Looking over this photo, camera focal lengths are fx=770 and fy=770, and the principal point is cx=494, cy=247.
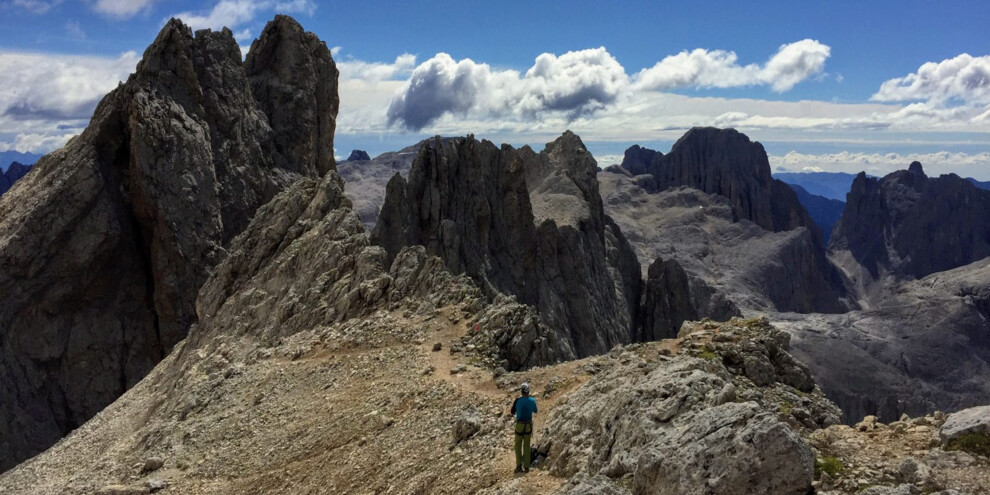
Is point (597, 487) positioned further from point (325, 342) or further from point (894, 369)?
point (894, 369)

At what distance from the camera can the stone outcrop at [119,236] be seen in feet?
231

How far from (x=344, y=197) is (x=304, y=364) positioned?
64.5ft

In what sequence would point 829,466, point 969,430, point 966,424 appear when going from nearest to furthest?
1. point 829,466
2. point 969,430
3. point 966,424

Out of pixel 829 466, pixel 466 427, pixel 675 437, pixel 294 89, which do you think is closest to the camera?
pixel 829 466

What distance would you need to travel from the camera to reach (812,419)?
21203mm

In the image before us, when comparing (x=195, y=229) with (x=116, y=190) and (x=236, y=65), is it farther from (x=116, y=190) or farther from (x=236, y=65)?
(x=236, y=65)

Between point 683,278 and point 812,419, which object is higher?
point 812,419

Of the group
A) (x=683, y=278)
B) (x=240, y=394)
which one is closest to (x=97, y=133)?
(x=240, y=394)

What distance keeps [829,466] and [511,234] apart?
89322 mm

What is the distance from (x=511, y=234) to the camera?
10325 centimetres

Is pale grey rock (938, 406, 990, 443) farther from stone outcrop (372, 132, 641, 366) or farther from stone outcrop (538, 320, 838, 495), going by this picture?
stone outcrop (372, 132, 641, 366)

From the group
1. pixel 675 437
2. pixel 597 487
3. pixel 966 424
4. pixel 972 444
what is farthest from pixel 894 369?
pixel 597 487

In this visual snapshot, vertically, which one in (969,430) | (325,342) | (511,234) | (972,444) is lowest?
(511,234)

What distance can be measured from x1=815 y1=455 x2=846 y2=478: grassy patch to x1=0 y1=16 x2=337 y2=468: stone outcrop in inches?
2747
